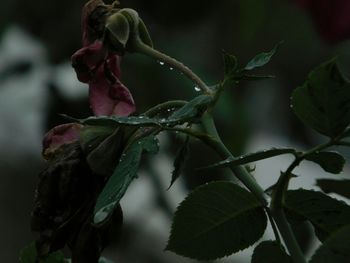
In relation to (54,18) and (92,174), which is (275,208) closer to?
(92,174)

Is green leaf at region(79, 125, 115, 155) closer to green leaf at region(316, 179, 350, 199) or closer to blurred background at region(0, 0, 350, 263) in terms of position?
green leaf at region(316, 179, 350, 199)

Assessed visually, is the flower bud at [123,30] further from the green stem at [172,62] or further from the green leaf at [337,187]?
the green leaf at [337,187]

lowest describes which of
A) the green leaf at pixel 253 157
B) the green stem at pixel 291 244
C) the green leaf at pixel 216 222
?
the green leaf at pixel 216 222

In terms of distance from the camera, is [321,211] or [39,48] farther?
[39,48]

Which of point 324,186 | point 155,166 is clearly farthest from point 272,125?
point 324,186

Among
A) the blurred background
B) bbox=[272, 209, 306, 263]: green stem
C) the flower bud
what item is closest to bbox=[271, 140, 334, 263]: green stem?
bbox=[272, 209, 306, 263]: green stem

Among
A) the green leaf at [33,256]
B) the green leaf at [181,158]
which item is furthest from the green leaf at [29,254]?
the green leaf at [181,158]
